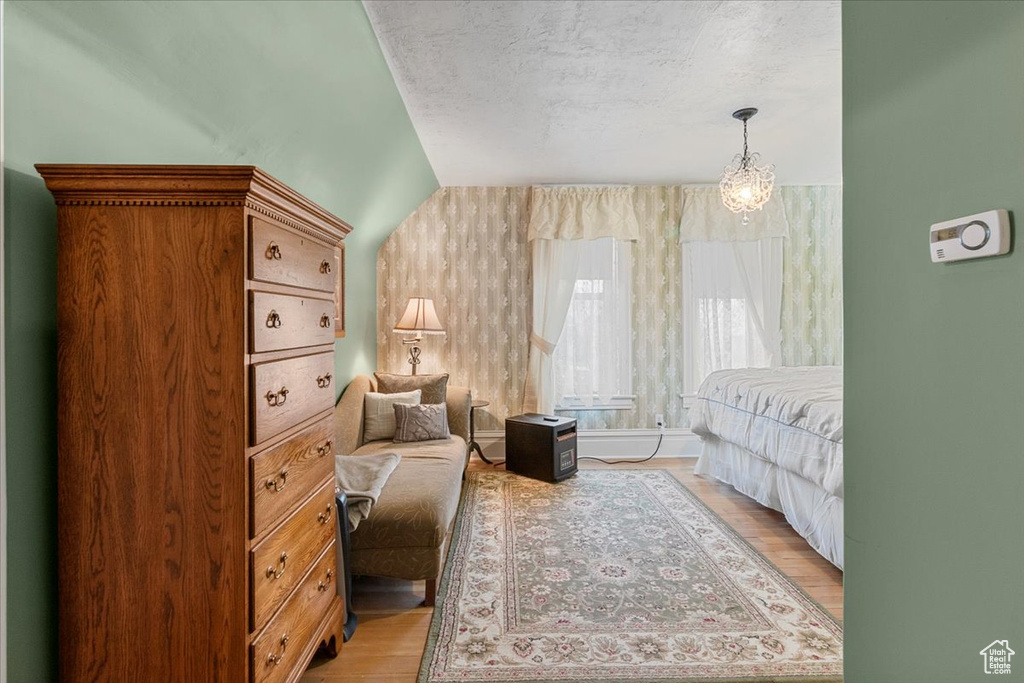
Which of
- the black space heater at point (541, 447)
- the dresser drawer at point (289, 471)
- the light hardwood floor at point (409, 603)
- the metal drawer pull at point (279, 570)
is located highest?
the dresser drawer at point (289, 471)

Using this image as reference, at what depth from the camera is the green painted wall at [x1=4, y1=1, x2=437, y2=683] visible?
1.04 m

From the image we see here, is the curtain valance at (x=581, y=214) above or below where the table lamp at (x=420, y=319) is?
above

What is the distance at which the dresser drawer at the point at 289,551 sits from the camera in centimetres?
121

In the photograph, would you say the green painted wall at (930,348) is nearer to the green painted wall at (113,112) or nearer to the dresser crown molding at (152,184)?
the dresser crown molding at (152,184)

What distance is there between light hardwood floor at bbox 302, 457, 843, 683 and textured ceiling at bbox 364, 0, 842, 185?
8.44 ft

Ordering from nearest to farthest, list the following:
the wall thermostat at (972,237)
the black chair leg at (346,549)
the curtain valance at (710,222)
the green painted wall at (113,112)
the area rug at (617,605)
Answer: the wall thermostat at (972,237) < the green painted wall at (113,112) < the area rug at (617,605) < the black chair leg at (346,549) < the curtain valance at (710,222)

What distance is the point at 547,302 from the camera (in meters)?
4.61

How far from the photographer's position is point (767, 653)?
6.05ft

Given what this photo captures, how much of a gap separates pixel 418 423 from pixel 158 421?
2.42 metres

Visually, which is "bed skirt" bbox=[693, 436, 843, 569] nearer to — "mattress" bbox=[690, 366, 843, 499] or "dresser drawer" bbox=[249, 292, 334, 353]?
"mattress" bbox=[690, 366, 843, 499]

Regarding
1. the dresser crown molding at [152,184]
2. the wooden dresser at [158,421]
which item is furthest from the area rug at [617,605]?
the dresser crown molding at [152,184]

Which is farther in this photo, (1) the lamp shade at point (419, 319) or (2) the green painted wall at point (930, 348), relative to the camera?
(1) the lamp shade at point (419, 319)

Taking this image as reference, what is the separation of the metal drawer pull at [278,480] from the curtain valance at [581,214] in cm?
360

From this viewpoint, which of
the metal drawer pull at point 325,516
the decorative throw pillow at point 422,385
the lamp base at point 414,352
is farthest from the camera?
the lamp base at point 414,352
